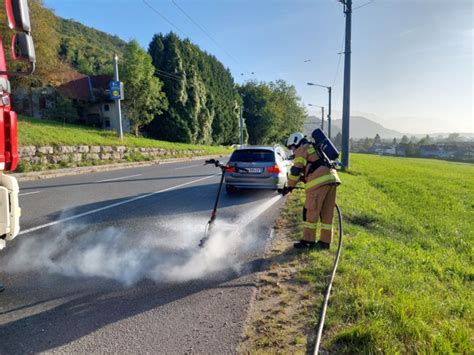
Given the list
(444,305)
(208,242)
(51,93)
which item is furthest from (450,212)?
(51,93)

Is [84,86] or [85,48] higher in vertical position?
[85,48]

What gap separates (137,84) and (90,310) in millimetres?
31918

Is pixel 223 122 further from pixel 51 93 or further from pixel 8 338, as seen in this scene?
pixel 8 338

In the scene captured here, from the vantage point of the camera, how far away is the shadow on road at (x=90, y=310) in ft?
8.34

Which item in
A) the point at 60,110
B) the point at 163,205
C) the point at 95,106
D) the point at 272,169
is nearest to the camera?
the point at 163,205

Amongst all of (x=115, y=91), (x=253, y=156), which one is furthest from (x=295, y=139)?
(x=115, y=91)

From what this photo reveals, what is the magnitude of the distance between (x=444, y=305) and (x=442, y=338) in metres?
0.85

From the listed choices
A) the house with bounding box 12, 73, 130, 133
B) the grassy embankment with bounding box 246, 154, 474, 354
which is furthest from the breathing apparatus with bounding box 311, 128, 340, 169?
the house with bounding box 12, 73, 130, 133

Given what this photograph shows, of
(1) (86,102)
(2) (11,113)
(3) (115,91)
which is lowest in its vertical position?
(2) (11,113)

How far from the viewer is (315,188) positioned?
4.58 meters

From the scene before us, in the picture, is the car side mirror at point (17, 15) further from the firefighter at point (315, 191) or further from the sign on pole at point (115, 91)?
the sign on pole at point (115, 91)

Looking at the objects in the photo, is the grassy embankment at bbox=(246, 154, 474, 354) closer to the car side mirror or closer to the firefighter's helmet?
the firefighter's helmet

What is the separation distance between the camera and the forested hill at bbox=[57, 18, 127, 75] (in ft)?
202

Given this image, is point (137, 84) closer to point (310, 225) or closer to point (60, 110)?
point (60, 110)
